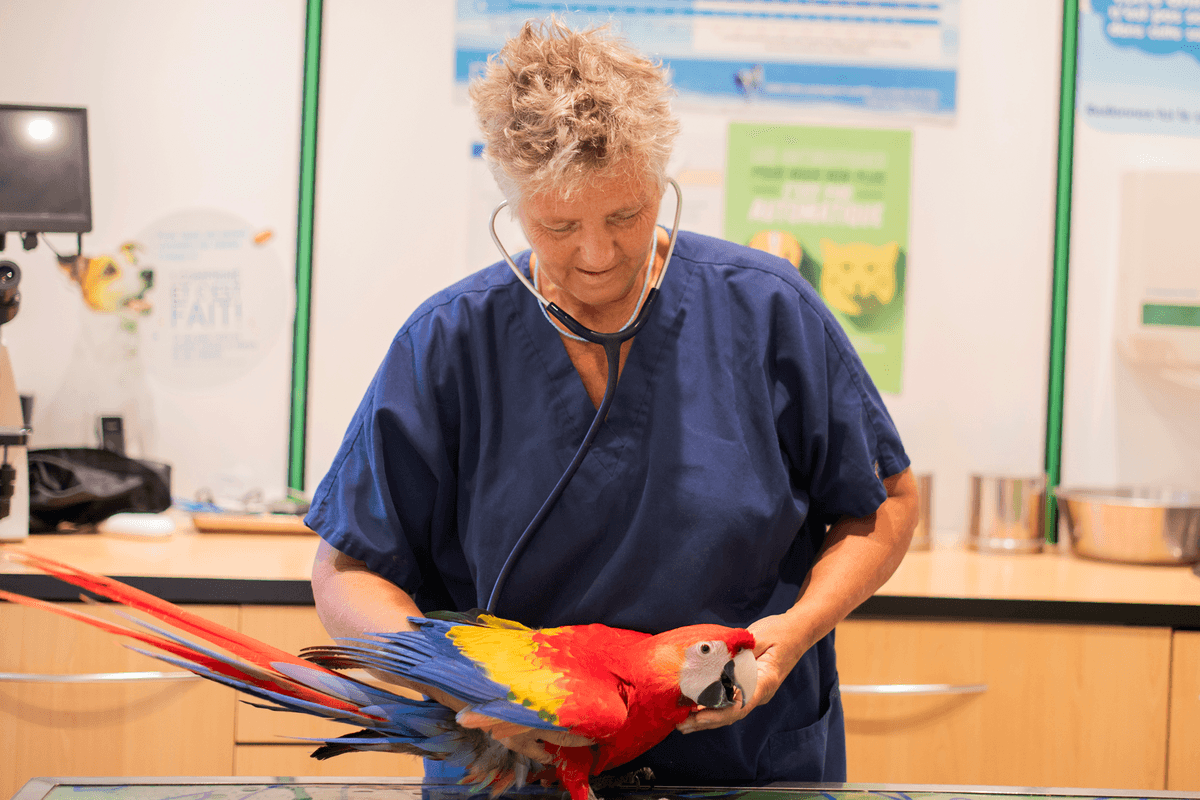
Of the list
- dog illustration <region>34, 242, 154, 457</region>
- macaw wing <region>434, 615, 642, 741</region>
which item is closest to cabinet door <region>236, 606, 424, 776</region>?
dog illustration <region>34, 242, 154, 457</region>

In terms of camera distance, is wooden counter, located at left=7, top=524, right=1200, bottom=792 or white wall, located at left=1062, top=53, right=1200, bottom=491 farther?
white wall, located at left=1062, top=53, right=1200, bottom=491

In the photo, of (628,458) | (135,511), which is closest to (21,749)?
(135,511)

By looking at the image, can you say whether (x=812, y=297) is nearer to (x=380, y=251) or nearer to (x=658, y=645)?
(x=658, y=645)

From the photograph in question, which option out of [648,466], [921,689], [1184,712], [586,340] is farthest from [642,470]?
[1184,712]

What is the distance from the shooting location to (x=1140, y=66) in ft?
7.23

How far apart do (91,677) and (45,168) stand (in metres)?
1.06

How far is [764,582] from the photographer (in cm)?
102

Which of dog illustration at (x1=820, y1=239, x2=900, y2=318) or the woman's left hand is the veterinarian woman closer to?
the woman's left hand

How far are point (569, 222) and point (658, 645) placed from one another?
405mm

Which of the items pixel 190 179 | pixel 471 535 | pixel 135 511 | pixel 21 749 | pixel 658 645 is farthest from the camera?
pixel 190 179

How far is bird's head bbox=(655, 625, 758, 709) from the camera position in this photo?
797mm

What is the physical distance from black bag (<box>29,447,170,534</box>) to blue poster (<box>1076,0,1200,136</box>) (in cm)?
234

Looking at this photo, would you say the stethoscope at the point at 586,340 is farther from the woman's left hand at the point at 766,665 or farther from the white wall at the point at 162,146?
the white wall at the point at 162,146

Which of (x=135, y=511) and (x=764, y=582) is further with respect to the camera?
(x=135, y=511)
